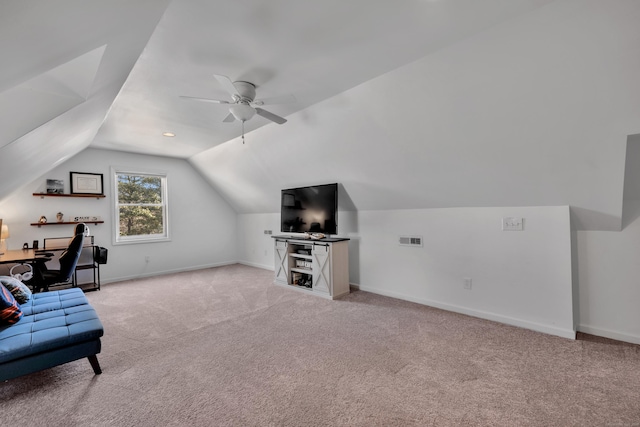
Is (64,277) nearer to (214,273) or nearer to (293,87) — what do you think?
(214,273)

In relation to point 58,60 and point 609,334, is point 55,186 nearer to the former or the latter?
point 58,60

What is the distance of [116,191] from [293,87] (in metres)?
4.69

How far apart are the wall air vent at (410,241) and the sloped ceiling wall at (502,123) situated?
0.47 m

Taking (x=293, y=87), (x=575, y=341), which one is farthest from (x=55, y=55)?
(x=575, y=341)

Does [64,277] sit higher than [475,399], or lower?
higher

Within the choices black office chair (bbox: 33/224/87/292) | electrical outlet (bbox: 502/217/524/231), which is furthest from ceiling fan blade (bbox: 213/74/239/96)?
electrical outlet (bbox: 502/217/524/231)

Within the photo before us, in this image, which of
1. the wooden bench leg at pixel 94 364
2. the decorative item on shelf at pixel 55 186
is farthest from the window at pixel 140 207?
the wooden bench leg at pixel 94 364

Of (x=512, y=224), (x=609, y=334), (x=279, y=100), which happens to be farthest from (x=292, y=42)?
(x=609, y=334)

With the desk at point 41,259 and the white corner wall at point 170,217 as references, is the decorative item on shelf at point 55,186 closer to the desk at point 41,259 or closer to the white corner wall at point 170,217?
the white corner wall at point 170,217

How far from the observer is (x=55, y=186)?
16.2 feet

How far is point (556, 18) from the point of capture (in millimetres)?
1871

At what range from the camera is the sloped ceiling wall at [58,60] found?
1.06 m

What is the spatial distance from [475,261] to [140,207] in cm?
621

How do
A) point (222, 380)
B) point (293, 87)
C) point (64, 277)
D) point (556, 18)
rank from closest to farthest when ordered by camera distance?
point (556, 18) → point (222, 380) → point (293, 87) → point (64, 277)
